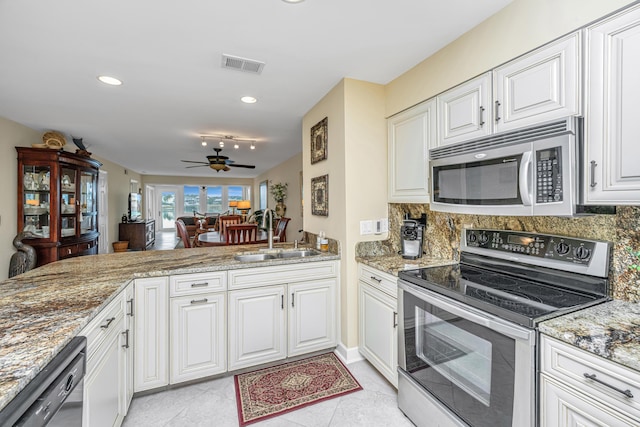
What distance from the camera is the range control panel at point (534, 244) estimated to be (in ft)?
4.63

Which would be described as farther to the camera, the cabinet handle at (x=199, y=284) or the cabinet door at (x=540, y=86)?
the cabinet handle at (x=199, y=284)

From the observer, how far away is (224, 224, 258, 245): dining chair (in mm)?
4004

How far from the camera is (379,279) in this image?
7.13 feet

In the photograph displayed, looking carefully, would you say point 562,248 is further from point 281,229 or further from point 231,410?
point 281,229

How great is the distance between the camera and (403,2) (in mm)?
1575

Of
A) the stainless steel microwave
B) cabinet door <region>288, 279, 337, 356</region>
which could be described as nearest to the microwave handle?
the stainless steel microwave

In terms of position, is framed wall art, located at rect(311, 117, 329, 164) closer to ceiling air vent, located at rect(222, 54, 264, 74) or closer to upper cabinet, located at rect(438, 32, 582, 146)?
ceiling air vent, located at rect(222, 54, 264, 74)

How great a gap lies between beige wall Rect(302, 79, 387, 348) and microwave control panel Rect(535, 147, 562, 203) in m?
1.33

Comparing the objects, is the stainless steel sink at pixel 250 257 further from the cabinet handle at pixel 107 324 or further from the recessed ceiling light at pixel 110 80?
the recessed ceiling light at pixel 110 80

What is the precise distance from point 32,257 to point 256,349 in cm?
350

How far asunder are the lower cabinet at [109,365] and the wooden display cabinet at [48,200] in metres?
3.12

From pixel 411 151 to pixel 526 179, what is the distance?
992mm

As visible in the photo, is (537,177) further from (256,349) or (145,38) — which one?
(145,38)

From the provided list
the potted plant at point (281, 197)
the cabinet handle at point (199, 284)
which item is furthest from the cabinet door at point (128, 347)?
the potted plant at point (281, 197)
